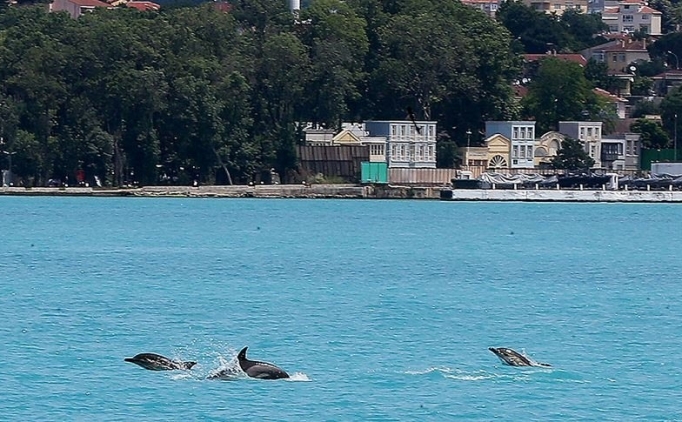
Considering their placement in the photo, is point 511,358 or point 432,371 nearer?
point 432,371

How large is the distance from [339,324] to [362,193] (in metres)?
92.0

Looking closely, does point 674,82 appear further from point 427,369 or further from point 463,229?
point 427,369

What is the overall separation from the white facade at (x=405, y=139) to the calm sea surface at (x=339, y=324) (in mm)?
49787

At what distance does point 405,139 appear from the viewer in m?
128

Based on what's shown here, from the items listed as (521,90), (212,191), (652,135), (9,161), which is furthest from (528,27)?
(9,161)

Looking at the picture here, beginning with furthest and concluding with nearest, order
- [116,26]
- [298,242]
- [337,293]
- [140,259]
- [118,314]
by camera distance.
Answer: [116,26] → [298,242] → [140,259] → [337,293] → [118,314]

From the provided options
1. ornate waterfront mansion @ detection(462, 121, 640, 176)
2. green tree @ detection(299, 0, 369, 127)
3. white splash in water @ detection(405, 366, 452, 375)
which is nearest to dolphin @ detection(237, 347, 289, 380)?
white splash in water @ detection(405, 366, 452, 375)

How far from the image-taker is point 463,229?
8794 cm

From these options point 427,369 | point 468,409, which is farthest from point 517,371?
point 468,409

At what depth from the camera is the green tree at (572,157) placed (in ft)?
447

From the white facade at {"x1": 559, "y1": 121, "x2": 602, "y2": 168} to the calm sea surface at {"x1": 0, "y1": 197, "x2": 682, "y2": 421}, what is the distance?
200ft

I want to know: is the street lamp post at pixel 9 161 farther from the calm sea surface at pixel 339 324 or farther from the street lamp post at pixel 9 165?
the calm sea surface at pixel 339 324

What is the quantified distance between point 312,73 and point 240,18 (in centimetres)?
1454

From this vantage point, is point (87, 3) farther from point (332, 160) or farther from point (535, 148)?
point (535, 148)
